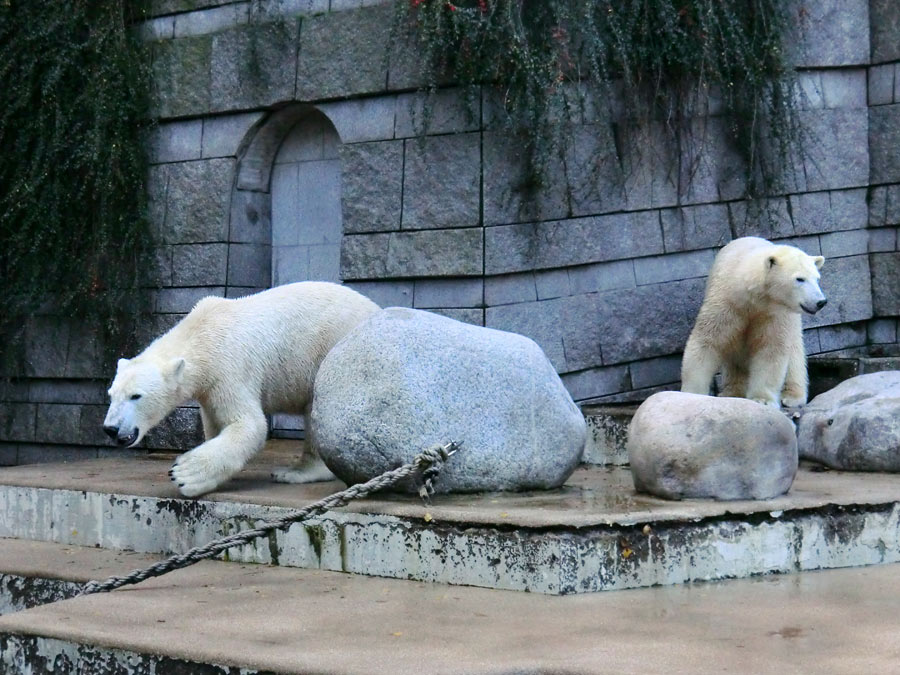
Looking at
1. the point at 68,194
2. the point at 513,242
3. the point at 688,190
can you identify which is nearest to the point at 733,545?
the point at 513,242

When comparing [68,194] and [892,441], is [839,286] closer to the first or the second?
[892,441]

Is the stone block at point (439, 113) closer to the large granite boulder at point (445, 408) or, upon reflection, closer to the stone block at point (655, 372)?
the stone block at point (655, 372)

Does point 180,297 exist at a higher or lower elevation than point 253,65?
lower

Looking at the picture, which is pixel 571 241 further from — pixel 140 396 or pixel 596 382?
pixel 140 396

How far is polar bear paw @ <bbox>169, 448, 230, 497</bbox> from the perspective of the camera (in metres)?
4.83

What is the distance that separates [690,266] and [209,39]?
3.40m

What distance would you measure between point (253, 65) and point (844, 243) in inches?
155

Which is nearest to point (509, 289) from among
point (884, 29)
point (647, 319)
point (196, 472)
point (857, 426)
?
point (647, 319)

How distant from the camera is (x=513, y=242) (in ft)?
21.8

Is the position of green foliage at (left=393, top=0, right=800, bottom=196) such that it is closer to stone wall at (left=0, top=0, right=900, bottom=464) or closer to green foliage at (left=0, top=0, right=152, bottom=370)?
stone wall at (left=0, top=0, right=900, bottom=464)

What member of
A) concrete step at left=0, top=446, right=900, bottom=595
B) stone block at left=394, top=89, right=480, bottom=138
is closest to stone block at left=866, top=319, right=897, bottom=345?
concrete step at left=0, top=446, right=900, bottom=595

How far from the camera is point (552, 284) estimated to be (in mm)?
6762

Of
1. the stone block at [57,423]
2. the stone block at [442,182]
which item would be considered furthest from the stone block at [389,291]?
the stone block at [57,423]

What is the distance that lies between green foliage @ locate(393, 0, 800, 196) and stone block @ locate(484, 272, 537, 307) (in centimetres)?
65
